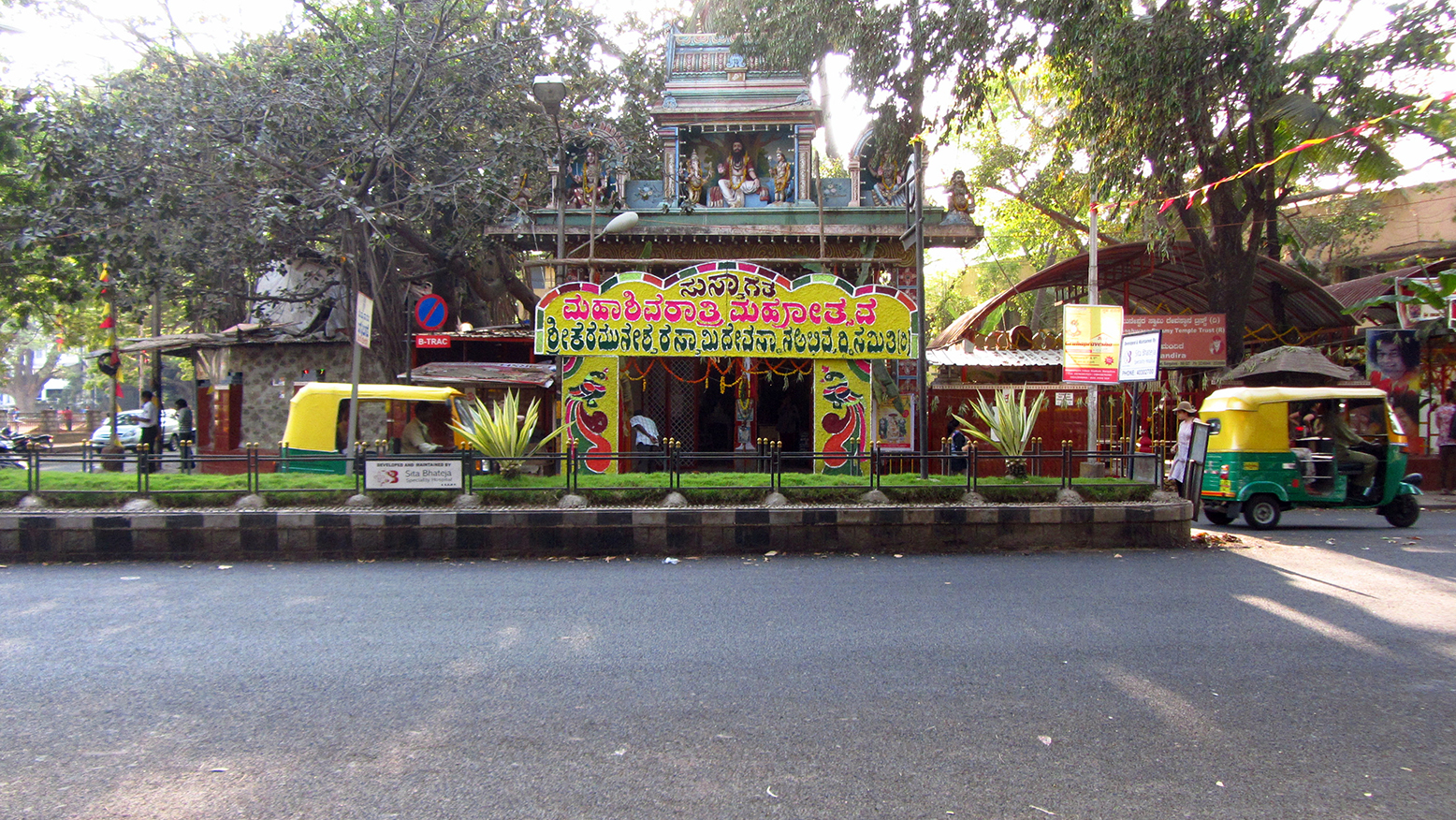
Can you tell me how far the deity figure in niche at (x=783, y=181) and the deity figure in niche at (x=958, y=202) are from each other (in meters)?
3.20

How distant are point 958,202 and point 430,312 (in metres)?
10.9

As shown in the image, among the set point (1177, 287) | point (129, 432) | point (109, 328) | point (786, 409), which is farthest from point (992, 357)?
point (129, 432)

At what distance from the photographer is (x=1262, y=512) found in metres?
11.7

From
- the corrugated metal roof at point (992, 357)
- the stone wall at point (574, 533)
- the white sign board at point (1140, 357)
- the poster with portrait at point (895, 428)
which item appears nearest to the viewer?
the stone wall at point (574, 533)

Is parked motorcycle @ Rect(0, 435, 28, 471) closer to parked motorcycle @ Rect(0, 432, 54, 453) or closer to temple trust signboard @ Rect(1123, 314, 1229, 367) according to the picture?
parked motorcycle @ Rect(0, 432, 54, 453)

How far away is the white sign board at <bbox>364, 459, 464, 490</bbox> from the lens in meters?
9.74

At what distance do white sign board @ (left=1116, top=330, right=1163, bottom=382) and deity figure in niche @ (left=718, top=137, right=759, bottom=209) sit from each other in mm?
9215

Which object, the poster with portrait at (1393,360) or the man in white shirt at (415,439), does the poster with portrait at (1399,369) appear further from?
the man in white shirt at (415,439)

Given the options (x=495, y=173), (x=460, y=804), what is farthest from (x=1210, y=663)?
(x=495, y=173)

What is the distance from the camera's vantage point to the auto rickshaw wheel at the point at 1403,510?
11648mm

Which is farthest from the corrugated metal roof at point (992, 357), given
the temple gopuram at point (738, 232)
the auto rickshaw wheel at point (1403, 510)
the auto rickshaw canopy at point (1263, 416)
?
the auto rickshaw wheel at point (1403, 510)

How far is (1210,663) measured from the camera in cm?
512

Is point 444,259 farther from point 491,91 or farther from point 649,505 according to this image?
point 649,505

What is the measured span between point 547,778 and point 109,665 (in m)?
3.33
